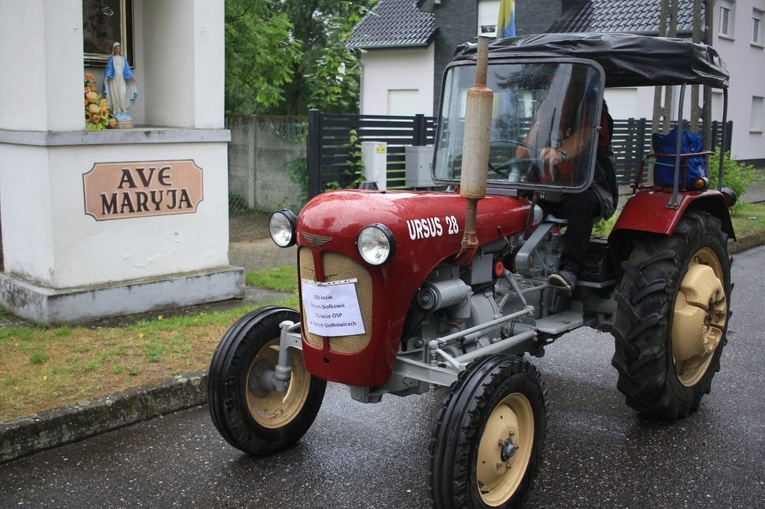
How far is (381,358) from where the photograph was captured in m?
3.93

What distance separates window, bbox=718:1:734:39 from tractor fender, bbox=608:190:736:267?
75.5 feet

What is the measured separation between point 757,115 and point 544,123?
27.2 m

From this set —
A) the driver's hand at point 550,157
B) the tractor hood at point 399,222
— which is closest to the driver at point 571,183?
the driver's hand at point 550,157

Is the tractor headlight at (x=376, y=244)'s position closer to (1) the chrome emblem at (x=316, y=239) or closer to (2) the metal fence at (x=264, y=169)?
(1) the chrome emblem at (x=316, y=239)

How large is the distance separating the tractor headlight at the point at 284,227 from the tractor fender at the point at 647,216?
2.07 metres

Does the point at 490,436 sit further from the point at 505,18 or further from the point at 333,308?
the point at 505,18

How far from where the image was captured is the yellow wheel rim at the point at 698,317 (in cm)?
504

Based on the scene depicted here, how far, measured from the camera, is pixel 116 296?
700 cm

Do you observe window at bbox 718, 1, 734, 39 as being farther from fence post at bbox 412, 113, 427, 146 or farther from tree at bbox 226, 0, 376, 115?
fence post at bbox 412, 113, 427, 146

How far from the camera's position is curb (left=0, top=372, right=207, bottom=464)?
4559 mm

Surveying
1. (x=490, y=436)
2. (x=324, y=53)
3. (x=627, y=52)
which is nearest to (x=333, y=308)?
(x=490, y=436)

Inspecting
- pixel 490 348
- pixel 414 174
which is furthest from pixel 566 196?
pixel 414 174

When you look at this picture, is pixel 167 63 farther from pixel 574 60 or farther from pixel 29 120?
pixel 574 60

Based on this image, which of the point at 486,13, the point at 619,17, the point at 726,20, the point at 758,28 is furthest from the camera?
the point at 758,28
